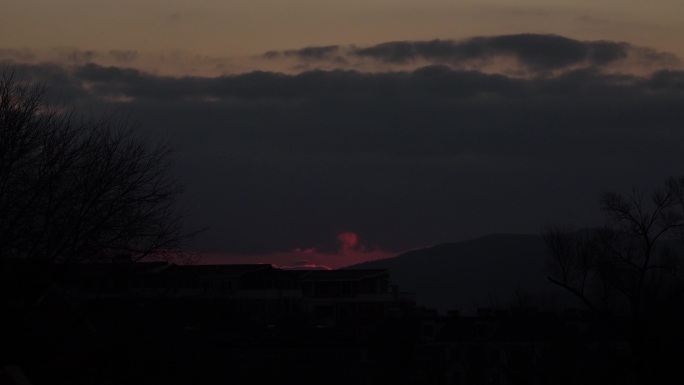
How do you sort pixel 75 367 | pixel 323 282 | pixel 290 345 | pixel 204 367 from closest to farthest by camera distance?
1. pixel 75 367
2. pixel 204 367
3. pixel 290 345
4. pixel 323 282

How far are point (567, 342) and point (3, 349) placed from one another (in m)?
30.5

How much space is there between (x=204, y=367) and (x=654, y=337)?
29.9m

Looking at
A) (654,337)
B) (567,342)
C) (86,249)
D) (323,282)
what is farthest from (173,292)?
(323,282)

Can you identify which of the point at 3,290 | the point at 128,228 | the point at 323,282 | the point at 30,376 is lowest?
the point at 30,376

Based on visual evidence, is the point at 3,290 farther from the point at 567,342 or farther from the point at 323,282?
the point at 323,282

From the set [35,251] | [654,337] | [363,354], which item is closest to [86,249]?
[35,251]

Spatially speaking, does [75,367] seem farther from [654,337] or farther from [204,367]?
[204,367]

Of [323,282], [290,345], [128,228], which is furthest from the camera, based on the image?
[323,282]

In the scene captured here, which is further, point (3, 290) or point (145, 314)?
point (145, 314)

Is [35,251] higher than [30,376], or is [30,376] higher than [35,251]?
[35,251]

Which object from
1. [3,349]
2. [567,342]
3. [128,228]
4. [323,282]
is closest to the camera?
[3,349]

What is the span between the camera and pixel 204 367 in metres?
55.8

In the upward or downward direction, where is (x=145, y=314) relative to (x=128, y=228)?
downward

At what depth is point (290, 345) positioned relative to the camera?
2630 inches
